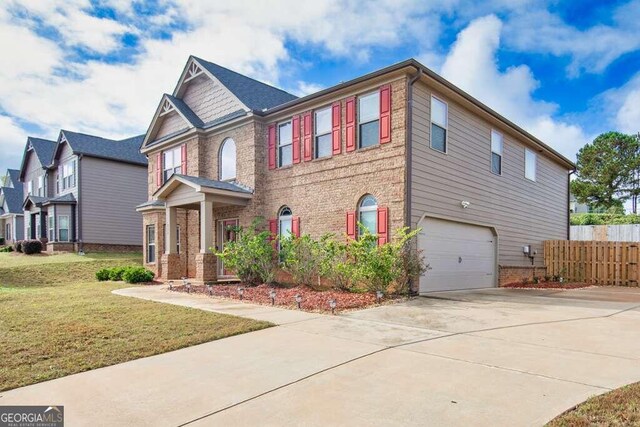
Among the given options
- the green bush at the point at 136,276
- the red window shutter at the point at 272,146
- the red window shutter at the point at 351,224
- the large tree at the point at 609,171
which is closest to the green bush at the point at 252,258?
the red window shutter at the point at 351,224

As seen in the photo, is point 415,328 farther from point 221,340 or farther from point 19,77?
point 19,77

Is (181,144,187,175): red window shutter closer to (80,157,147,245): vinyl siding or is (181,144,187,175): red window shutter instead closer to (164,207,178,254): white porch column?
(164,207,178,254): white porch column

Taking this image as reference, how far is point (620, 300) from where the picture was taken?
35.5ft

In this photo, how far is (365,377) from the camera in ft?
13.9

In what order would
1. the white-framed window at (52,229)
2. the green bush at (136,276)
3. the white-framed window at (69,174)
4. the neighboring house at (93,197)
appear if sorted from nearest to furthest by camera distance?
the green bush at (136,276)
the neighboring house at (93,197)
the white-framed window at (52,229)
the white-framed window at (69,174)

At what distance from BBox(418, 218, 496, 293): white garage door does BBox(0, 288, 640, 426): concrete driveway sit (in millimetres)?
4853

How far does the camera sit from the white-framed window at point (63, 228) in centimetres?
2494

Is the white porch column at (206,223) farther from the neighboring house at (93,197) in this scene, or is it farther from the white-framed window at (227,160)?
the neighboring house at (93,197)

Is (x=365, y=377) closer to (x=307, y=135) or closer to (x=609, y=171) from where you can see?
(x=307, y=135)

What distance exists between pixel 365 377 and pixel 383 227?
726 cm

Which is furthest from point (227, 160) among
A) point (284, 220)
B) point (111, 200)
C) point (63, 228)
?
point (63, 228)

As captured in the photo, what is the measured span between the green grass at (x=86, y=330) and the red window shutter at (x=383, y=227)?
5113 mm

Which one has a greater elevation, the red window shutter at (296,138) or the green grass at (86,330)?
the red window shutter at (296,138)

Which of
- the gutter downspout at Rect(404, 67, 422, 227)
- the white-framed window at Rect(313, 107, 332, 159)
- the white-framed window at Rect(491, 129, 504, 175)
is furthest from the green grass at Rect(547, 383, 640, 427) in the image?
the white-framed window at Rect(491, 129, 504, 175)
